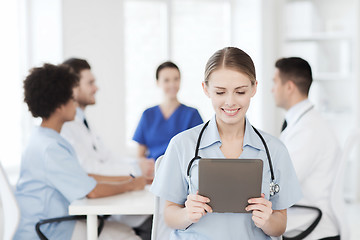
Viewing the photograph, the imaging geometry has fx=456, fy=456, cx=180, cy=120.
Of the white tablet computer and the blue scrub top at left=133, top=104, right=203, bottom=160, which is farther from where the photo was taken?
the blue scrub top at left=133, top=104, right=203, bottom=160

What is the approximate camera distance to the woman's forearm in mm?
1434

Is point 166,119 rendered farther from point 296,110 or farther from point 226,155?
point 226,155

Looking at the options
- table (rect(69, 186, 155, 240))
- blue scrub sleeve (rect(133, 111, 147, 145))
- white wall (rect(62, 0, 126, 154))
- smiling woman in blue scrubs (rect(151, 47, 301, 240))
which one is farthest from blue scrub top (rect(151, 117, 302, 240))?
white wall (rect(62, 0, 126, 154))

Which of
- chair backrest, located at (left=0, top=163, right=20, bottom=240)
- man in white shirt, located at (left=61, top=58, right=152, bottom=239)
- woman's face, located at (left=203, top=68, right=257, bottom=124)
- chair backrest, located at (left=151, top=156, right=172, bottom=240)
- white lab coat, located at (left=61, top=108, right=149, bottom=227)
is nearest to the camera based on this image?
woman's face, located at (left=203, top=68, right=257, bottom=124)

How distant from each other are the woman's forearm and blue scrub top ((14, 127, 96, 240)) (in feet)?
2.84

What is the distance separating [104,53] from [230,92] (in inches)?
111

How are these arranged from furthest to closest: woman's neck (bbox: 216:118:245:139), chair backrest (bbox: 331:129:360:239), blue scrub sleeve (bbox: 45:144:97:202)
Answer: chair backrest (bbox: 331:129:360:239) < blue scrub sleeve (bbox: 45:144:97:202) < woman's neck (bbox: 216:118:245:139)

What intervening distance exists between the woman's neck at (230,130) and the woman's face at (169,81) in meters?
1.45

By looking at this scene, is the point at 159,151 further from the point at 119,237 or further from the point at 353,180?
the point at 353,180

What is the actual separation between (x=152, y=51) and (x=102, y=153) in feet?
6.67

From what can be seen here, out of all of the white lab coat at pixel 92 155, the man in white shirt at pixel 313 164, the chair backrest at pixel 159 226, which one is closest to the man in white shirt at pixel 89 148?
the white lab coat at pixel 92 155

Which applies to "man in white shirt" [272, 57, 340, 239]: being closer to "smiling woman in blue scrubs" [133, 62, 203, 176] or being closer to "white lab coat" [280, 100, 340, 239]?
"white lab coat" [280, 100, 340, 239]

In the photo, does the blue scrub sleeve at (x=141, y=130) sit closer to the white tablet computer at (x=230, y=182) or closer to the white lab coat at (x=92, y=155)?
the white lab coat at (x=92, y=155)

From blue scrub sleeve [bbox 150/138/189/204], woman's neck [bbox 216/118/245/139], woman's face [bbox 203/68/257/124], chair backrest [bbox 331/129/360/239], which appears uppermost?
woman's face [bbox 203/68/257/124]
